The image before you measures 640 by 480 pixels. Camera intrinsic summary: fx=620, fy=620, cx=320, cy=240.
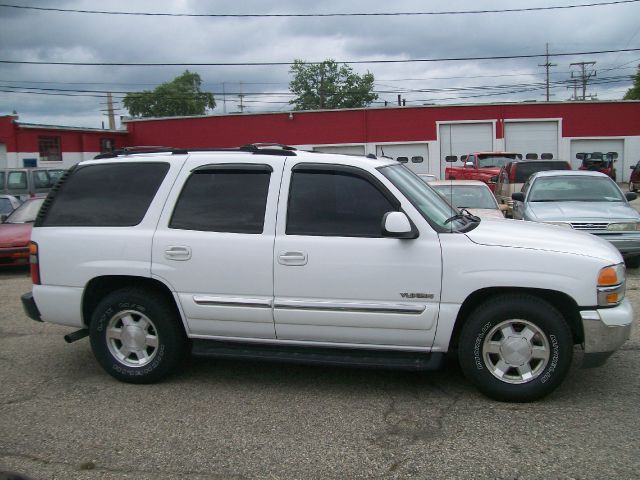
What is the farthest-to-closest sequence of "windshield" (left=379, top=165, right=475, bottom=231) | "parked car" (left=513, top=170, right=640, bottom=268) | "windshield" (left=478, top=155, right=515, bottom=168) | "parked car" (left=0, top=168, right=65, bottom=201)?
"windshield" (left=478, top=155, right=515, bottom=168) → "parked car" (left=0, top=168, right=65, bottom=201) → "parked car" (left=513, top=170, right=640, bottom=268) → "windshield" (left=379, top=165, right=475, bottom=231)


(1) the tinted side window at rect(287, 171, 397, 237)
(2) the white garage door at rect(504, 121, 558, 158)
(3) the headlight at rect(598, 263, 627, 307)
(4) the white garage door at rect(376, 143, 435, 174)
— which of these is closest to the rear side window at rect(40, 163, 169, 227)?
(1) the tinted side window at rect(287, 171, 397, 237)

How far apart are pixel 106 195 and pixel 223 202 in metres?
1.04

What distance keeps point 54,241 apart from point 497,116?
30.2 metres

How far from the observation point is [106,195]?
201 inches

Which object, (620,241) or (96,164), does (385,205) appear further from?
(620,241)

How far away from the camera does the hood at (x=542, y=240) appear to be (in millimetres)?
4332

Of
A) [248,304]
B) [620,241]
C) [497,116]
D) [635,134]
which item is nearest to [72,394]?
[248,304]

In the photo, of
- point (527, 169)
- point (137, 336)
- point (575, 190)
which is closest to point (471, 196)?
point (575, 190)

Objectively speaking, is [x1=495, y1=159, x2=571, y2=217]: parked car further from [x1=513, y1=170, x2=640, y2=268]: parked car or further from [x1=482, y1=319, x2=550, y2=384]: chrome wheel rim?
[x1=482, y1=319, x2=550, y2=384]: chrome wheel rim

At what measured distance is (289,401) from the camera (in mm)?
4629

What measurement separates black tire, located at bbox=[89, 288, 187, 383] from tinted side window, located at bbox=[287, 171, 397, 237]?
4.13 ft

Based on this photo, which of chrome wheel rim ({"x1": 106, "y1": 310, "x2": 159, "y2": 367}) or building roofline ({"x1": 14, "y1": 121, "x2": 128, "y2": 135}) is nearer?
chrome wheel rim ({"x1": 106, "y1": 310, "x2": 159, "y2": 367})

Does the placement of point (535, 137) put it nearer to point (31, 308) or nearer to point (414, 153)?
point (414, 153)

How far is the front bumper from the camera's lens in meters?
4.25
